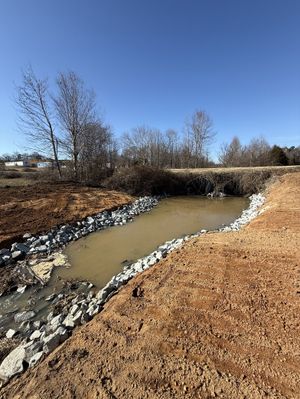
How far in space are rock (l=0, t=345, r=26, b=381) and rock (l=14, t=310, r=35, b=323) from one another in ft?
3.20

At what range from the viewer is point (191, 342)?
8.70 ft

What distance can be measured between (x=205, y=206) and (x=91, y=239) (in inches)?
343

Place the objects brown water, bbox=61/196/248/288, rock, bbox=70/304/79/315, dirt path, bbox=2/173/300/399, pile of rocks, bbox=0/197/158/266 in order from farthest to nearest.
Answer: pile of rocks, bbox=0/197/158/266, brown water, bbox=61/196/248/288, rock, bbox=70/304/79/315, dirt path, bbox=2/173/300/399

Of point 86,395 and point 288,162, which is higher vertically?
point 288,162

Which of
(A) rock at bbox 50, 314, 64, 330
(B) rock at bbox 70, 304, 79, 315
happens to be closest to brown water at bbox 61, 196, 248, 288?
(B) rock at bbox 70, 304, 79, 315

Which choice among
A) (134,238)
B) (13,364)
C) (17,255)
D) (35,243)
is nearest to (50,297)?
(13,364)

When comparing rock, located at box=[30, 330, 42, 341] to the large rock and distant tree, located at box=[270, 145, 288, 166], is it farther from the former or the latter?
distant tree, located at box=[270, 145, 288, 166]

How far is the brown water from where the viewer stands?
232 inches

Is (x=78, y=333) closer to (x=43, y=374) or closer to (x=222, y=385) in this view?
(x=43, y=374)

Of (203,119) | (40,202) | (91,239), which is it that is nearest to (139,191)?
(40,202)

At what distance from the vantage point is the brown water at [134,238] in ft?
19.3

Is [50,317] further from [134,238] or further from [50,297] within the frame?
[134,238]

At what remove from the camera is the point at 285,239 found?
5293 mm

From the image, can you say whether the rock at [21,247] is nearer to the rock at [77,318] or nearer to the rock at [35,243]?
the rock at [35,243]
